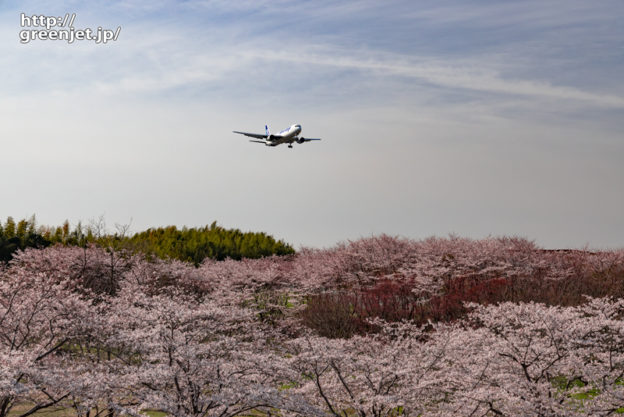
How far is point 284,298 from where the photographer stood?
67.6ft

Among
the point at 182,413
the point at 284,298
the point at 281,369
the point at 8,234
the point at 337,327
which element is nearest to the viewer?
the point at 182,413

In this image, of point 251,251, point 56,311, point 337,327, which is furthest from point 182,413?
point 251,251

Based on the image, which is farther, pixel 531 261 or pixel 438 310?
pixel 531 261

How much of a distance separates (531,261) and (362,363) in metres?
14.9

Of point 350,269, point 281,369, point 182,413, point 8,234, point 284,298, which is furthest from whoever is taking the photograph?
point 8,234

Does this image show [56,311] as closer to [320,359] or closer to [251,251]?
[320,359]

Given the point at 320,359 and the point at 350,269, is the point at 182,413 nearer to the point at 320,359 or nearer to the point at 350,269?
the point at 320,359

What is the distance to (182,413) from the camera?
7383mm

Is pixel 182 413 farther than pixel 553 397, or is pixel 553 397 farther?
pixel 553 397

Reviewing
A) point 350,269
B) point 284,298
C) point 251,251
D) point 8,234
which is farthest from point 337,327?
point 8,234

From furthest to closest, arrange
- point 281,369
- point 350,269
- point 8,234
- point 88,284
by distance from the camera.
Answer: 1. point 8,234
2. point 350,269
3. point 88,284
4. point 281,369

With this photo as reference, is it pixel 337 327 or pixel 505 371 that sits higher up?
pixel 505 371

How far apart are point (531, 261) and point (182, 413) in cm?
1681

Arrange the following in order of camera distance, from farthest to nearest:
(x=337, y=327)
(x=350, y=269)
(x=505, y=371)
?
(x=350, y=269)
(x=337, y=327)
(x=505, y=371)
